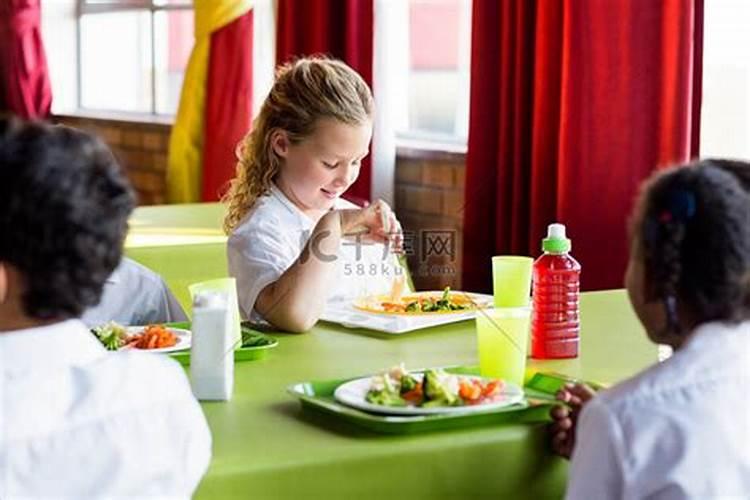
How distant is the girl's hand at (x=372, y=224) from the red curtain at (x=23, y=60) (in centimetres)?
376

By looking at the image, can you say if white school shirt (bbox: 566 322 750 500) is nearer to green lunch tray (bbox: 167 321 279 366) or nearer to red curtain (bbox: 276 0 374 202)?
green lunch tray (bbox: 167 321 279 366)

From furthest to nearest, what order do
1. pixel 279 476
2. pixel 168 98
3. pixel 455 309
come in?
1. pixel 168 98
2. pixel 455 309
3. pixel 279 476

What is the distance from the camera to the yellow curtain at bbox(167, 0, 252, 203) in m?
4.62

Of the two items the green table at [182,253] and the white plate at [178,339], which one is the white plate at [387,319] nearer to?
the white plate at [178,339]

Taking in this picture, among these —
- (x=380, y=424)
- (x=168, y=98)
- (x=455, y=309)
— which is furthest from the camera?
(x=168, y=98)

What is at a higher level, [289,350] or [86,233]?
[86,233]

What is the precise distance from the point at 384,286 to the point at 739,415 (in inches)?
51.8

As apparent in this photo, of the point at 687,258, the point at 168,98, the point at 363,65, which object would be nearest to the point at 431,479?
the point at 687,258

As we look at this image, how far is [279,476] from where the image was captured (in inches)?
58.9

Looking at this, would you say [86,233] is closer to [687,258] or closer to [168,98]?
[687,258]

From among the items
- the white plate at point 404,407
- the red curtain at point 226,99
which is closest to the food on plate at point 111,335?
the white plate at point 404,407

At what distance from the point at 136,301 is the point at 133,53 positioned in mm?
3626

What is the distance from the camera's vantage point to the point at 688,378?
55.2 inches

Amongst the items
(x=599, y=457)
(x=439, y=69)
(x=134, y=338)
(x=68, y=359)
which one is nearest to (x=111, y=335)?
(x=134, y=338)
